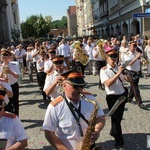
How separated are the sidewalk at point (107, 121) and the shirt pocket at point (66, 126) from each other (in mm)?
2435

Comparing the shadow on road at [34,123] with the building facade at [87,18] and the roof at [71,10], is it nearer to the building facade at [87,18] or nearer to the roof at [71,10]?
the building facade at [87,18]

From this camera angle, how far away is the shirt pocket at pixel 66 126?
3.48m

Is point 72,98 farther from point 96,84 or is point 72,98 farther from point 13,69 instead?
point 96,84

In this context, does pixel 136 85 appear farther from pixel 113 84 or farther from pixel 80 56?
pixel 80 56

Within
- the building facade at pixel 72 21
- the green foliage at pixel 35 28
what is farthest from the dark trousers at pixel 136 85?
the building facade at pixel 72 21

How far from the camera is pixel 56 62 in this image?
233 inches

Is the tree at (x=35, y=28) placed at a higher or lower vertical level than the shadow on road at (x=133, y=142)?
higher

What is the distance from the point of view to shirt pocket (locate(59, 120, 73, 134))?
3477 millimetres

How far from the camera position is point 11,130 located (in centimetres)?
333

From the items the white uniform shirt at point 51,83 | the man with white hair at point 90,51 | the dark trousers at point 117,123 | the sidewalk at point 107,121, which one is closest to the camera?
the dark trousers at point 117,123

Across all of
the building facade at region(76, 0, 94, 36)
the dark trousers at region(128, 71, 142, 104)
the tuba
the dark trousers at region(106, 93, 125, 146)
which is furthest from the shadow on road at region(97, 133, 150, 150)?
the building facade at region(76, 0, 94, 36)

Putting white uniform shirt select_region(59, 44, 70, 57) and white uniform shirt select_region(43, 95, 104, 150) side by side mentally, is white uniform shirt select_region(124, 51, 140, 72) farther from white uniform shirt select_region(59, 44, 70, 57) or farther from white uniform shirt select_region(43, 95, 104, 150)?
white uniform shirt select_region(59, 44, 70, 57)

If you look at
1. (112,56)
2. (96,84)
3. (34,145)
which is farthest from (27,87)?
(112,56)

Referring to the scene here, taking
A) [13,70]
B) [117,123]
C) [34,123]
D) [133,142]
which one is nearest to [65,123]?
[117,123]
